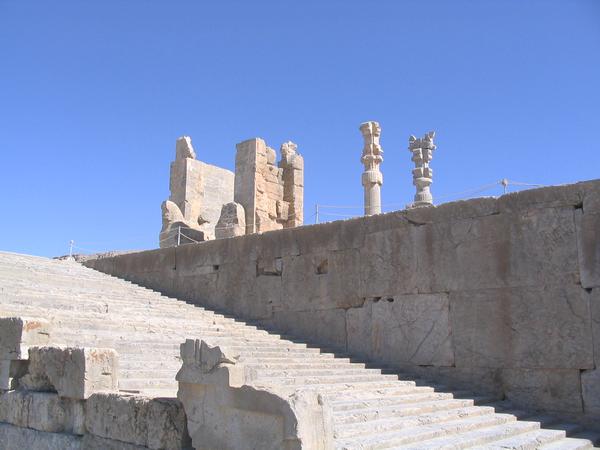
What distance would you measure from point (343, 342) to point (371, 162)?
31.6 feet

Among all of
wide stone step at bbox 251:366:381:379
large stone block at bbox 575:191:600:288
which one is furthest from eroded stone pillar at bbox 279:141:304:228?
large stone block at bbox 575:191:600:288

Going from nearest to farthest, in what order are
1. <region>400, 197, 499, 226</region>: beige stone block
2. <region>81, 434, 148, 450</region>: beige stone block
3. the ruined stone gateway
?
the ruined stone gateway, <region>81, 434, 148, 450</region>: beige stone block, <region>400, 197, 499, 226</region>: beige stone block

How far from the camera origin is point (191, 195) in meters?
18.5

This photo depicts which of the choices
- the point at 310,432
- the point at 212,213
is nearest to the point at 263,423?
the point at 310,432

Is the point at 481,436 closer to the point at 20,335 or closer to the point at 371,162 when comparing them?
the point at 20,335

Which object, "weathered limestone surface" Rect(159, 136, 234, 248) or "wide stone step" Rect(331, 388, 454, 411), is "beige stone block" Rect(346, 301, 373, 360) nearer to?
"wide stone step" Rect(331, 388, 454, 411)

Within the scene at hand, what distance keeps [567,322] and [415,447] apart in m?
2.79

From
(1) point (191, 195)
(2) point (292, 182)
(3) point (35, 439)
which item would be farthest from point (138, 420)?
(1) point (191, 195)

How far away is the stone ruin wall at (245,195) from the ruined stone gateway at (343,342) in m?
3.91

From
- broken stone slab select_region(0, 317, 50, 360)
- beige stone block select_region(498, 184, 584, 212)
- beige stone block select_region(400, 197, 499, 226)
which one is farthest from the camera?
beige stone block select_region(400, 197, 499, 226)

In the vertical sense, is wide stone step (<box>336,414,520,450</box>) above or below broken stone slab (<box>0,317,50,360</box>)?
below

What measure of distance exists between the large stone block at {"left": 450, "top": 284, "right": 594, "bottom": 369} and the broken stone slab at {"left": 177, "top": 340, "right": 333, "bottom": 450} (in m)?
3.69

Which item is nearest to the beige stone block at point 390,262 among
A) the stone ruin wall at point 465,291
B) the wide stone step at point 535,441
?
the stone ruin wall at point 465,291

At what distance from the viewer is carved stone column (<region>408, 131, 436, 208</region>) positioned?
16.2 m
